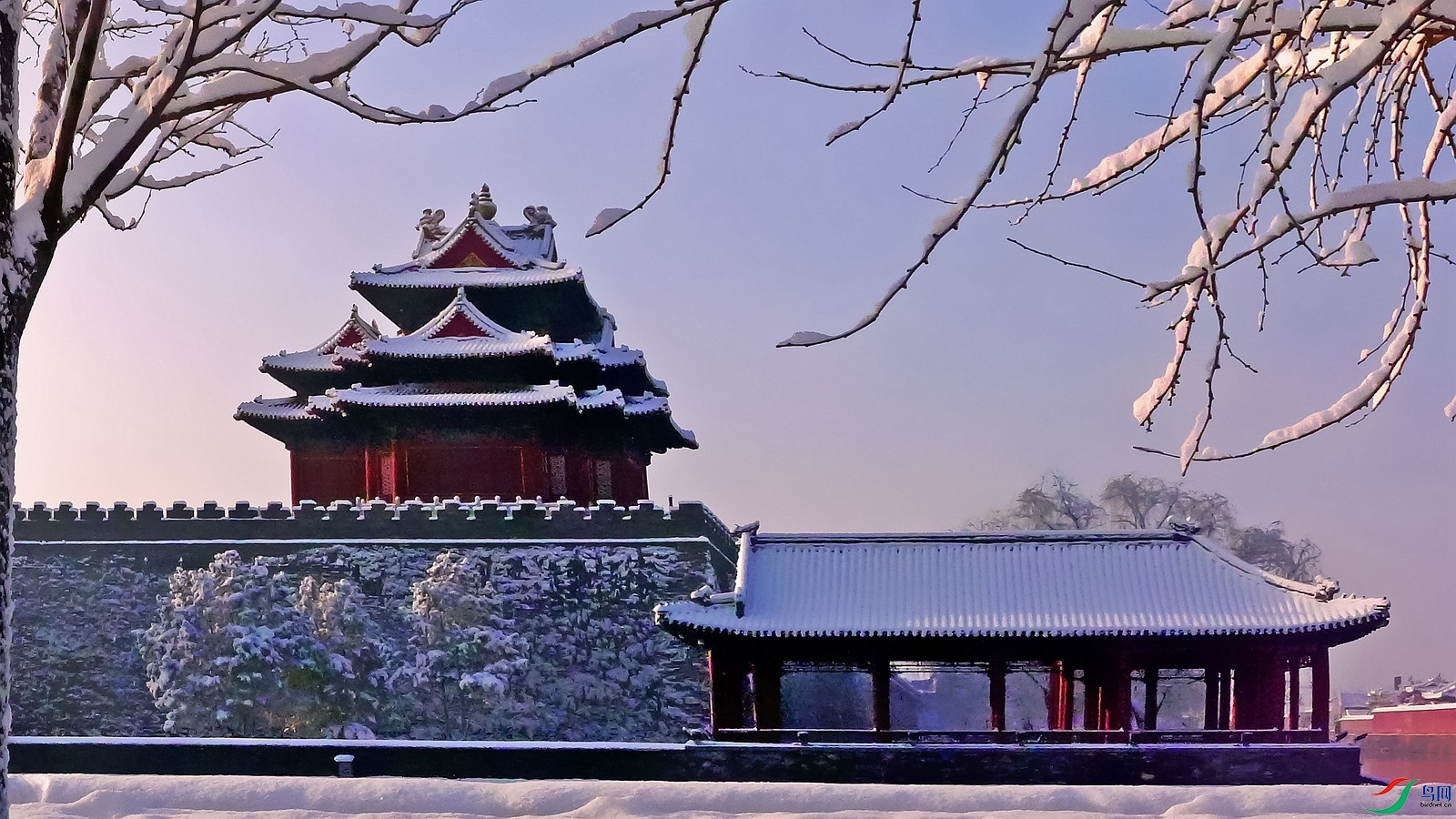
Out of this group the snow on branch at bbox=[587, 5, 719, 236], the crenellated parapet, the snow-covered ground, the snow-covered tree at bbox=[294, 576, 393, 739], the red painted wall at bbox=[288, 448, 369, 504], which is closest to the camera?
the snow on branch at bbox=[587, 5, 719, 236]

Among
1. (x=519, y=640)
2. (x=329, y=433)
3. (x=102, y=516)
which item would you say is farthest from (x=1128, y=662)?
(x=102, y=516)

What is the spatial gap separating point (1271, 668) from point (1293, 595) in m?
0.76

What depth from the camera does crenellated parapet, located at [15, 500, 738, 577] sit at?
15.5 meters

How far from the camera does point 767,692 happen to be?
12672mm

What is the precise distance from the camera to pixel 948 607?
41.6ft

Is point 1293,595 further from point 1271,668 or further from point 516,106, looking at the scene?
point 516,106

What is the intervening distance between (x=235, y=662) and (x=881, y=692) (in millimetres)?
7312

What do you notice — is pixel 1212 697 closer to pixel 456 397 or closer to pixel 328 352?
pixel 456 397

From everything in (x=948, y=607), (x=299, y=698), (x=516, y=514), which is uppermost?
(x=516, y=514)

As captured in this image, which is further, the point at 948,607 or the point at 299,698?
the point at 299,698

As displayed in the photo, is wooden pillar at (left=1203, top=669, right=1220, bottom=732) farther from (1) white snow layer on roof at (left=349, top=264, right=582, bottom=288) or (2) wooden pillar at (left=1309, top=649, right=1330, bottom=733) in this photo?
(1) white snow layer on roof at (left=349, top=264, right=582, bottom=288)

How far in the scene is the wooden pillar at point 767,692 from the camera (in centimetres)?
1243

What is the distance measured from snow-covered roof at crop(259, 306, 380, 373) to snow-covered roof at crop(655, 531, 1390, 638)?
7.63 metres

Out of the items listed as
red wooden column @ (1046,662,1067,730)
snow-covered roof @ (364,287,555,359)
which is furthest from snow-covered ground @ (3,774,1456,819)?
snow-covered roof @ (364,287,555,359)
